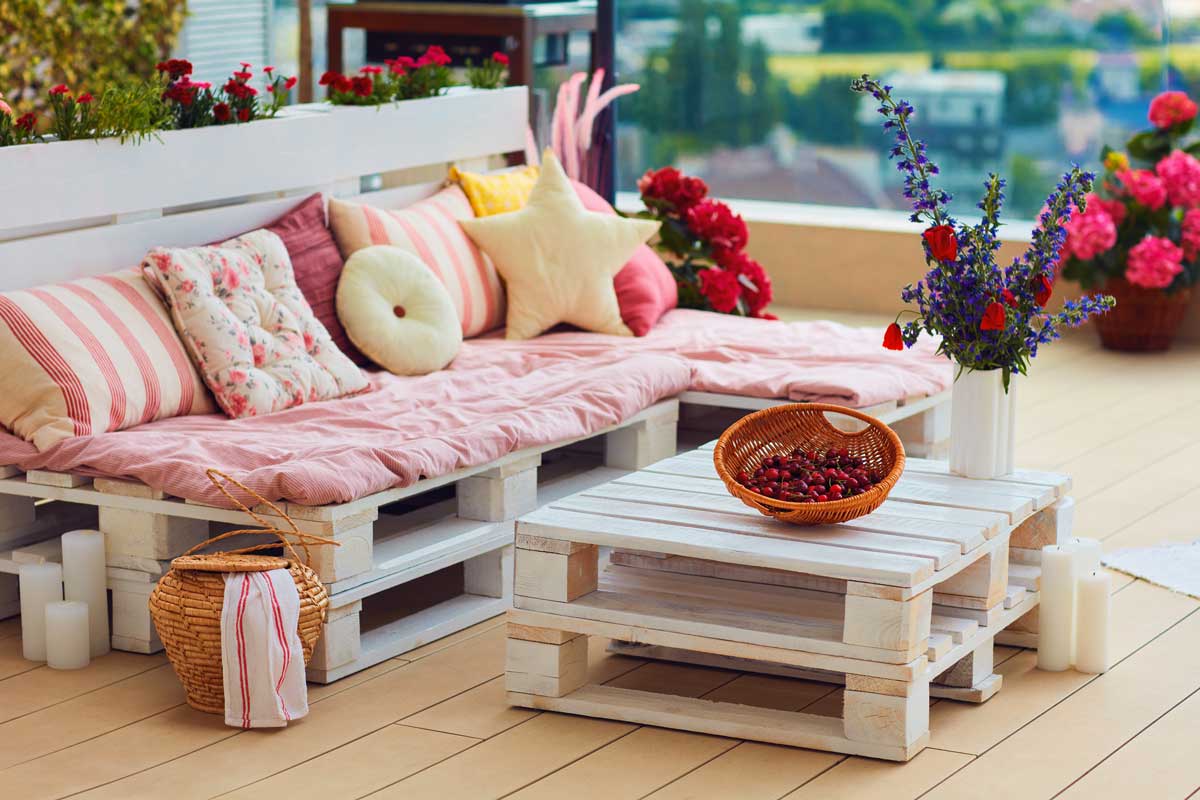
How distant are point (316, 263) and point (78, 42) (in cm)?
341

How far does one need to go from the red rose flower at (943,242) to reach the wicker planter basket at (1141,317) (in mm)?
3071

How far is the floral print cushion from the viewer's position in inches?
138

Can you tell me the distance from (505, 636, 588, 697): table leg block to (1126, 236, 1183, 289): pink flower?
339 centimetres

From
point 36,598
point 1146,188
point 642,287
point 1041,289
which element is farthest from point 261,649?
point 1146,188

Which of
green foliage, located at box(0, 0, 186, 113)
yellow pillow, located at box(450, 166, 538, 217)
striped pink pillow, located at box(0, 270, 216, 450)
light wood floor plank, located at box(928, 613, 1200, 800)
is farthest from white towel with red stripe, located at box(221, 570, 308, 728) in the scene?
green foliage, located at box(0, 0, 186, 113)

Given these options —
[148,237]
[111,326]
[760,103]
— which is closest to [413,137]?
[148,237]

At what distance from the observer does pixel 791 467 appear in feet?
9.37

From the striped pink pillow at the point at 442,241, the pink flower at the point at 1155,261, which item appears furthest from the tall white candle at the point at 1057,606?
the pink flower at the point at 1155,261

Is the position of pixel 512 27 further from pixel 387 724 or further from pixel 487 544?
pixel 387 724

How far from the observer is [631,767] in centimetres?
264

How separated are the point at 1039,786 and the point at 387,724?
1.01 meters

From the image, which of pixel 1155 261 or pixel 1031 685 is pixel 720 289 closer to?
pixel 1155 261

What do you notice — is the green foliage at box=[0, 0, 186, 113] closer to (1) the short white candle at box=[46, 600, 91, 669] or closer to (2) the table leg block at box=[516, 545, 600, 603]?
(1) the short white candle at box=[46, 600, 91, 669]

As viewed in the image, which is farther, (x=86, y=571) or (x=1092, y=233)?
(x=1092, y=233)
